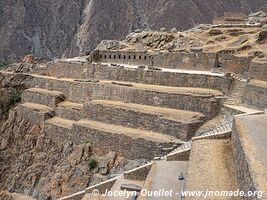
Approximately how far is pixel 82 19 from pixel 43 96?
63788mm

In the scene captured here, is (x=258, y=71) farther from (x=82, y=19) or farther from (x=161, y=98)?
(x=82, y=19)

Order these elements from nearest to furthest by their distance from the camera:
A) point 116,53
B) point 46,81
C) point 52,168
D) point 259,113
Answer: point 259,113 → point 52,168 → point 46,81 → point 116,53

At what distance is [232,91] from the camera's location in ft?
57.2

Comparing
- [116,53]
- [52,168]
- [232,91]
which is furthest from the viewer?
[116,53]

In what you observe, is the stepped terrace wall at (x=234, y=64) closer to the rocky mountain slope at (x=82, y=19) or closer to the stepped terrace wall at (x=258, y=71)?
the stepped terrace wall at (x=258, y=71)

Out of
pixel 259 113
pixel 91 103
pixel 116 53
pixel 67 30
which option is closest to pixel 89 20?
pixel 67 30

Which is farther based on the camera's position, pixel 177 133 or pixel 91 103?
pixel 91 103

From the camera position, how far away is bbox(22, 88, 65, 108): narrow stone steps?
23623 millimetres

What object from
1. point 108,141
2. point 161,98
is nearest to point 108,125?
point 108,141

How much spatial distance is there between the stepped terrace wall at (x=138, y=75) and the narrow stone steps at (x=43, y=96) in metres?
2.22

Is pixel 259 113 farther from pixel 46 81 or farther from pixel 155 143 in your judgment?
pixel 46 81

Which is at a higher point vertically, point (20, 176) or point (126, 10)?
point (126, 10)

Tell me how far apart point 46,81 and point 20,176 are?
283 inches

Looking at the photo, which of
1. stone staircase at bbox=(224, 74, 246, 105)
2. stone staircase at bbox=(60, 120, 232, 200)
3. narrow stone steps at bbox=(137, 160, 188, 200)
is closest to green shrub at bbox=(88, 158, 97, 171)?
stone staircase at bbox=(60, 120, 232, 200)
